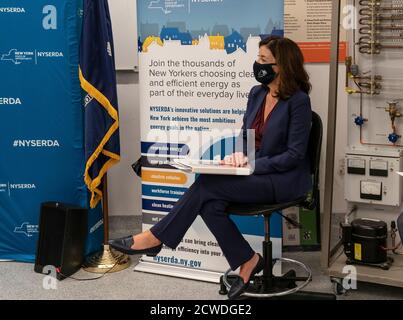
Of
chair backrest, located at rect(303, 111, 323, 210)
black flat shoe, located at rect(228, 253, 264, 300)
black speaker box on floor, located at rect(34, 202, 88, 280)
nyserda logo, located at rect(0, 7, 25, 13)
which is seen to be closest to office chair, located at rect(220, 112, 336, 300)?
chair backrest, located at rect(303, 111, 323, 210)

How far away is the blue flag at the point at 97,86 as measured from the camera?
3.38m

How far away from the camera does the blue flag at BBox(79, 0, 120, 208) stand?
Answer: 3377mm

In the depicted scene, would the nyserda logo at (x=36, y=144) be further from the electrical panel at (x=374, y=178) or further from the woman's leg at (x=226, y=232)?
the electrical panel at (x=374, y=178)

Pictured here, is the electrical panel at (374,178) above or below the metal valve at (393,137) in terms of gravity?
below

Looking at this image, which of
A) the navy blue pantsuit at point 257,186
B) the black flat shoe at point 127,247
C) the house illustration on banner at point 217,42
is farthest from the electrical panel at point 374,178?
the black flat shoe at point 127,247

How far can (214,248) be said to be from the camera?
3.41 metres

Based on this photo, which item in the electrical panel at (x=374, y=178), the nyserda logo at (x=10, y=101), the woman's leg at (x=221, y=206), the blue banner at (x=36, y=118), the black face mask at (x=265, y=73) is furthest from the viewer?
the nyserda logo at (x=10, y=101)

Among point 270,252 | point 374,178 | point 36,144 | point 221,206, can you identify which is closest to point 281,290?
point 270,252

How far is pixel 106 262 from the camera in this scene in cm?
356

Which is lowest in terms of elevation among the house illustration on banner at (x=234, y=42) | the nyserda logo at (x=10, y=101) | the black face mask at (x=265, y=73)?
the nyserda logo at (x=10, y=101)

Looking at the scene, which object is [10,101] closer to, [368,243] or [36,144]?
[36,144]

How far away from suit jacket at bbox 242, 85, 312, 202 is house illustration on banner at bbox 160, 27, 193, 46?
2.40 feet

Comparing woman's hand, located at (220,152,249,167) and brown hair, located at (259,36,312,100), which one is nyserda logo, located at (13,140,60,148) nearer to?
woman's hand, located at (220,152,249,167)

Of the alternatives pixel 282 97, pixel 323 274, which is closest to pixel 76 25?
pixel 282 97
